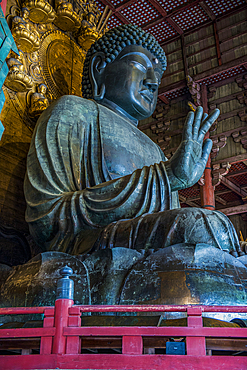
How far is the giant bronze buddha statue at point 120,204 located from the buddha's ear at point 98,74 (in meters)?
0.01

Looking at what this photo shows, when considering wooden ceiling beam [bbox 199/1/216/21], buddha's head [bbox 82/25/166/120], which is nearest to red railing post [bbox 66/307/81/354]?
buddha's head [bbox 82/25/166/120]

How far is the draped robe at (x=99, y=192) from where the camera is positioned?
7.59 ft

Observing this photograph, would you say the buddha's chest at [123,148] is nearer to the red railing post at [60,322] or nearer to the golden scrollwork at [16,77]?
the golden scrollwork at [16,77]

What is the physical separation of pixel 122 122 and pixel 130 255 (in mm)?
1626

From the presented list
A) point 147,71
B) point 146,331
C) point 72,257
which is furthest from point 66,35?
point 146,331

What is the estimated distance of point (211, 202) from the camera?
6.96 meters

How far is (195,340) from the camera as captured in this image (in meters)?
1.42

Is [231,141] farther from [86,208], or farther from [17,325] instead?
[17,325]

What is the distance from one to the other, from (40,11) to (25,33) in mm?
341

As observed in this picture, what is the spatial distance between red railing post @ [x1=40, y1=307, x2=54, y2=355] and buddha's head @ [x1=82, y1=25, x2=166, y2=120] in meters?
2.43

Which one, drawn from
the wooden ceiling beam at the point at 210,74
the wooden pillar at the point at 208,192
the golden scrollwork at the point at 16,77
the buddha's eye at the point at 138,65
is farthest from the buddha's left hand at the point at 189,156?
the wooden ceiling beam at the point at 210,74

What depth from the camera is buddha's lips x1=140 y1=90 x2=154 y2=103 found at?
3682mm

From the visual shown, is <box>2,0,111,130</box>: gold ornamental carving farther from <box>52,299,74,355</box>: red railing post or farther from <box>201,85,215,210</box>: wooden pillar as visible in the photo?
<box>201,85,215,210</box>: wooden pillar

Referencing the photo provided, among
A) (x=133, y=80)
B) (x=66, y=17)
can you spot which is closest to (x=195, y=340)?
(x=133, y=80)
